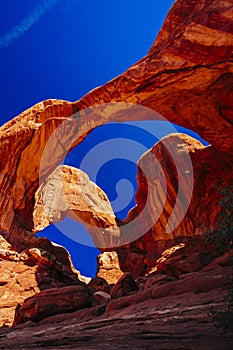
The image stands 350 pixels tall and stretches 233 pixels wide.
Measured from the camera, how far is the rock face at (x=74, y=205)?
37.8m

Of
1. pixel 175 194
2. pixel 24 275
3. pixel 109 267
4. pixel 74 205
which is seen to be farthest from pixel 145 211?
pixel 24 275

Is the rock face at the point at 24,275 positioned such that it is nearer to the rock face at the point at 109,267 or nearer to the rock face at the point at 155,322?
the rock face at the point at 155,322

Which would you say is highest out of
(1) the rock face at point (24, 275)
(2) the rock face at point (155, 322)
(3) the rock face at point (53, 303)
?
(1) the rock face at point (24, 275)

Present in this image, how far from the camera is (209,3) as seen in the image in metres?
16.9

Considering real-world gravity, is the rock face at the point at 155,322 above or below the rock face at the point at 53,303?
below

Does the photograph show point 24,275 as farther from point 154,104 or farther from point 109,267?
point 109,267

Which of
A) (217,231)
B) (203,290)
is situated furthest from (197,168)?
(217,231)

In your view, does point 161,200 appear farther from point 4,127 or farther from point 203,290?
point 203,290

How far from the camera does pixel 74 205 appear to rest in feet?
131

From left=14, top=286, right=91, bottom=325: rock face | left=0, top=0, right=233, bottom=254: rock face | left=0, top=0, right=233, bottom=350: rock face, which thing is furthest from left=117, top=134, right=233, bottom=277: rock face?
left=14, top=286, right=91, bottom=325: rock face

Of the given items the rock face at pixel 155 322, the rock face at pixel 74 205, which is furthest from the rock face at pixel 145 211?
the rock face at pixel 74 205

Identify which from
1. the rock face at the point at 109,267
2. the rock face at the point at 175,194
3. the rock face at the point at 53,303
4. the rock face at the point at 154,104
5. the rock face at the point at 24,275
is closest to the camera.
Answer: the rock face at the point at 53,303

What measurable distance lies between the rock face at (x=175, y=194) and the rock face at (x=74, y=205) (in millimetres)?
4214

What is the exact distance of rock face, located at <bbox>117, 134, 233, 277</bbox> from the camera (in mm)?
30016
